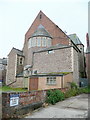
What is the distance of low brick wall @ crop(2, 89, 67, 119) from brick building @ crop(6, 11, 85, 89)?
7378 mm

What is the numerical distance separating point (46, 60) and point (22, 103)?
49.8 ft

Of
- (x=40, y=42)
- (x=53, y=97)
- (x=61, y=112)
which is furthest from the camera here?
(x=40, y=42)

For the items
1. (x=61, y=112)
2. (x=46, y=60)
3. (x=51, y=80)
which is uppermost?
(x=46, y=60)

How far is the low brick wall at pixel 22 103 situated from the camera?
20.8ft

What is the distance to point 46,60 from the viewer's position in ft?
A: 72.6

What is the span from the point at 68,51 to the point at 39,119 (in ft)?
49.1

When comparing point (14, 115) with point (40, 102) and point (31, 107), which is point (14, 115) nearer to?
point (31, 107)

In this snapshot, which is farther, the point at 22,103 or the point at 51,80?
the point at 51,80

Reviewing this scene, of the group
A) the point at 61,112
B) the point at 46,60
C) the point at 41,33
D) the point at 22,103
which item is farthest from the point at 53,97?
the point at 41,33

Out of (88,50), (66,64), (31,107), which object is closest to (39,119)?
(31,107)

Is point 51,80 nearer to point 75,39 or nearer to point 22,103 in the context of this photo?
point 22,103

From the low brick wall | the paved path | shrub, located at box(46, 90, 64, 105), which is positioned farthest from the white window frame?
the paved path

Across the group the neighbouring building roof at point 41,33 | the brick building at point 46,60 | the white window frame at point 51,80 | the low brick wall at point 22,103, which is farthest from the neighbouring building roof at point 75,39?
the low brick wall at point 22,103

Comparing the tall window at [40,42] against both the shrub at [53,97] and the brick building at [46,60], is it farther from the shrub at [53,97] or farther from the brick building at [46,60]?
the shrub at [53,97]
